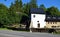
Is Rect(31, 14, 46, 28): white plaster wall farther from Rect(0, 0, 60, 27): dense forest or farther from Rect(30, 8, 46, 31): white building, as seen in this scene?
Rect(0, 0, 60, 27): dense forest

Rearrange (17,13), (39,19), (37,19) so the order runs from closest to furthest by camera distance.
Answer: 1. (37,19)
2. (39,19)
3. (17,13)

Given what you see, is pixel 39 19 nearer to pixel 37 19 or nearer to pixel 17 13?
pixel 37 19

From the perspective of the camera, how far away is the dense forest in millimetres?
86100

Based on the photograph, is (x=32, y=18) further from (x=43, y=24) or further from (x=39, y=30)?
(x=39, y=30)

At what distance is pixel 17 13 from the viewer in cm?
12069

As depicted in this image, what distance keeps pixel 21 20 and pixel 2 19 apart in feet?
85.1

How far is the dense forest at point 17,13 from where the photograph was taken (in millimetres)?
86100

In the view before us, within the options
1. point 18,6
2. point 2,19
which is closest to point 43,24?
point 2,19

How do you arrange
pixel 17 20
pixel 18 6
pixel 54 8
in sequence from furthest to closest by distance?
pixel 18 6 → pixel 54 8 → pixel 17 20

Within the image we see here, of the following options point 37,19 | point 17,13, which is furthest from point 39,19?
point 17,13

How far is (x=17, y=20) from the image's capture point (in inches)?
4134

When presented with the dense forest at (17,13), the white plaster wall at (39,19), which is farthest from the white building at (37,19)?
the dense forest at (17,13)

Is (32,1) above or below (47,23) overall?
above

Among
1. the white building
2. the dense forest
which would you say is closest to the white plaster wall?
the white building
